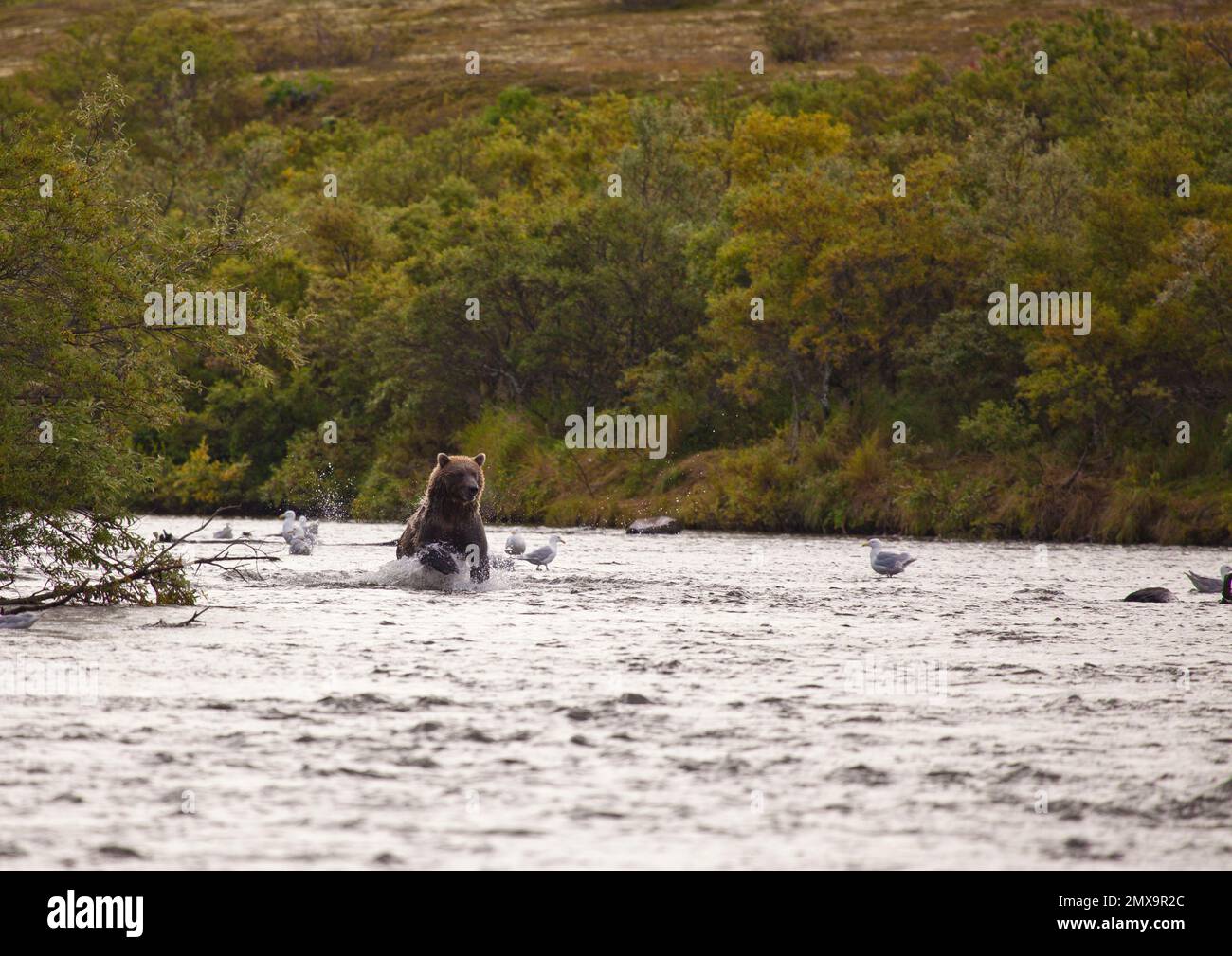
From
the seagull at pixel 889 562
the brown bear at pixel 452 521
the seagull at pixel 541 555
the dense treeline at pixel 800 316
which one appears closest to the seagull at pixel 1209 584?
the seagull at pixel 889 562

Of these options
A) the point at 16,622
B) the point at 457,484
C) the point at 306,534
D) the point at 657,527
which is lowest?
the point at 657,527

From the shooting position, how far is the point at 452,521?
2255 centimetres

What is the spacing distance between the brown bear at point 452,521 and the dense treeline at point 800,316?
394cm

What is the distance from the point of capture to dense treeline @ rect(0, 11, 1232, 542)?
41.1 metres

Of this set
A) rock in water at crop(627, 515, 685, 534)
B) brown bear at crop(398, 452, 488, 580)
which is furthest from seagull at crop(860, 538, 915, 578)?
rock in water at crop(627, 515, 685, 534)

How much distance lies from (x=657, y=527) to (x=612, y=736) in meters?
32.5

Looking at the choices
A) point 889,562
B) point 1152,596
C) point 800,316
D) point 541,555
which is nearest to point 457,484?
point 541,555

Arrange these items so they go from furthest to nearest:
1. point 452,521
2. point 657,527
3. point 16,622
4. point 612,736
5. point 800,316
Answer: point 800,316
point 657,527
point 452,521
point 16,622
point 612,736

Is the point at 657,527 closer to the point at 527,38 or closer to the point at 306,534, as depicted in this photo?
the point at 306,534

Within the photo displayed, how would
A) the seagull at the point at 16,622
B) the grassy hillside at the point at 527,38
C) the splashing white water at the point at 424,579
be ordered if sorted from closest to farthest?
1. the seagull at the point at 16,622
2. the splashing white water at the point at 424,579
3. the grassy hillside at the point at 527,38

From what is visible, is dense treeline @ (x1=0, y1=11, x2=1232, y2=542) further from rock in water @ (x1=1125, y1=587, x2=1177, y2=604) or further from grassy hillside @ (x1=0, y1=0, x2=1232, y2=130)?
grassy hillside @ (x1=0, y1=0, x2=1232, y2=130)

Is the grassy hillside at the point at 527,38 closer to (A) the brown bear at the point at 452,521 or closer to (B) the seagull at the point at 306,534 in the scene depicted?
(B) the seagull at the point at 306,534

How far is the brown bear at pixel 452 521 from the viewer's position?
72.7ft

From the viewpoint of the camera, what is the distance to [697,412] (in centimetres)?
5231
